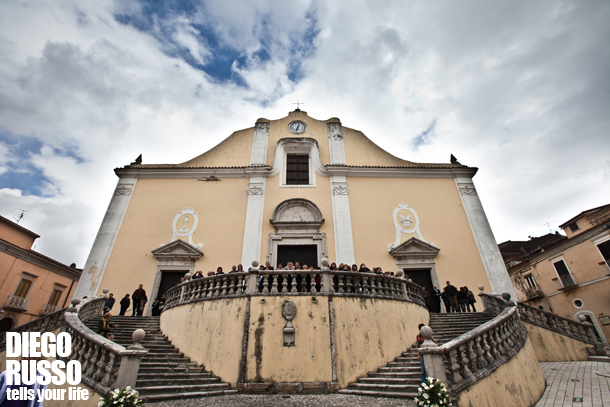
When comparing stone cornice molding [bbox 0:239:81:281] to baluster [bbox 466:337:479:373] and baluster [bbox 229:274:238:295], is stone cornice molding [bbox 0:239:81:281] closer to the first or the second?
baluster [bbox 229:274:238:295]

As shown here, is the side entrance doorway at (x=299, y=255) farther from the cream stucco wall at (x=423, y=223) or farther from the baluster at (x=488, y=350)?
the baluster at (x=488, y=350)

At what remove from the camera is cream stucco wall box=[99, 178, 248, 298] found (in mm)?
Answer: 12148

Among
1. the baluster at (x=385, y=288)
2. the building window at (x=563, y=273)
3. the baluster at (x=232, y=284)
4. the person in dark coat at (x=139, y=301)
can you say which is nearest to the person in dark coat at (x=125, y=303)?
the person in dark coat at (x=139, y=301)

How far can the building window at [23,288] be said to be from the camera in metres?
17.9

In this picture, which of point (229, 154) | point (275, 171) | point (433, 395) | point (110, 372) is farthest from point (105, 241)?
point (433, 395)

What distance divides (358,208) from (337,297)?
738 centimetres

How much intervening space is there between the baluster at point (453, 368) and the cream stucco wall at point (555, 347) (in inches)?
264

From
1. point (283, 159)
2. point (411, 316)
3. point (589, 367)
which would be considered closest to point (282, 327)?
point (411, 316)

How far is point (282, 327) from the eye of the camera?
6.49 meters

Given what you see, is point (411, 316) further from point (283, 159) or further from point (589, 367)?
point (283, 159)

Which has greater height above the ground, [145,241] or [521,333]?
[145,241]

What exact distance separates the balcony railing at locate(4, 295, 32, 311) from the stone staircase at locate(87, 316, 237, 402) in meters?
15.3

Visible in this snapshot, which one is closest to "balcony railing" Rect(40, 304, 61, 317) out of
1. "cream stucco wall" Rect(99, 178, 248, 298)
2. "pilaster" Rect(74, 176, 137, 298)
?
"pilaster" Rect(74, 176, 137, 298)

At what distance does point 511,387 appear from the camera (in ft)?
18.1
